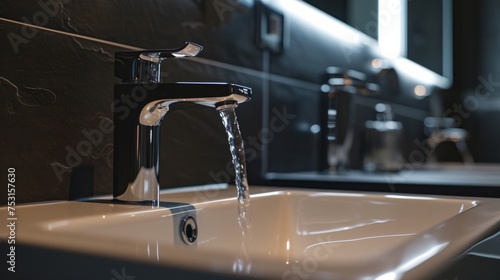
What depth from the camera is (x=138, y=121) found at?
0.68 metres

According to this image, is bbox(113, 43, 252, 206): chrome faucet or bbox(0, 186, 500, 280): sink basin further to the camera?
bbox(113, 43, 252, 206): chrome faucet

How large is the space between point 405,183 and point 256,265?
70 centimetres

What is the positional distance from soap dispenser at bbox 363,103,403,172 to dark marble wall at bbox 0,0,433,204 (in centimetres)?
17

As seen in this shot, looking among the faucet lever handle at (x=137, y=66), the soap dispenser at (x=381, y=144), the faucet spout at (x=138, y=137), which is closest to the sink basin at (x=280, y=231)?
the faucet spout at (x=138, y=137)

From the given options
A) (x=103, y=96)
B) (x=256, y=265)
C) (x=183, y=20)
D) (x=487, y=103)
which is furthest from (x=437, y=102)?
(x=256, y=265)

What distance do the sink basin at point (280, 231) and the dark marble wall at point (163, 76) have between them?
0.20ft

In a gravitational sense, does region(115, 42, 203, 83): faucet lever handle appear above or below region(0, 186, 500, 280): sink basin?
above

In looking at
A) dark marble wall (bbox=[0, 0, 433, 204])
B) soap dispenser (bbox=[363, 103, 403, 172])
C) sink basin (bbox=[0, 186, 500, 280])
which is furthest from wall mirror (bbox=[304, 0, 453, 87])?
sink basin (bbox=[0, 186, 500, 280])

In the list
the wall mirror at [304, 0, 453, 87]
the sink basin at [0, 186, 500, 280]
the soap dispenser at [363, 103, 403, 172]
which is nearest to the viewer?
the sink basin at [0, 186, 500, 280]

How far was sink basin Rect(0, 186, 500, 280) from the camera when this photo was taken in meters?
0.33

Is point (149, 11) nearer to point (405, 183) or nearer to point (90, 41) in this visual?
point (90, 41)

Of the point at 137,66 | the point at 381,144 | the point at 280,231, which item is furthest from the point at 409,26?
the point at 137,66

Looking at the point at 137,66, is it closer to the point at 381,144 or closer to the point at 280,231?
the point at 280,231

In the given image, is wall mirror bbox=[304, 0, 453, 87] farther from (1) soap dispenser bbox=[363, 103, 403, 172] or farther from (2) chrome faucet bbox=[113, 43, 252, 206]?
(2) chrome faucet bbox=[113, 43, 252, 206]
